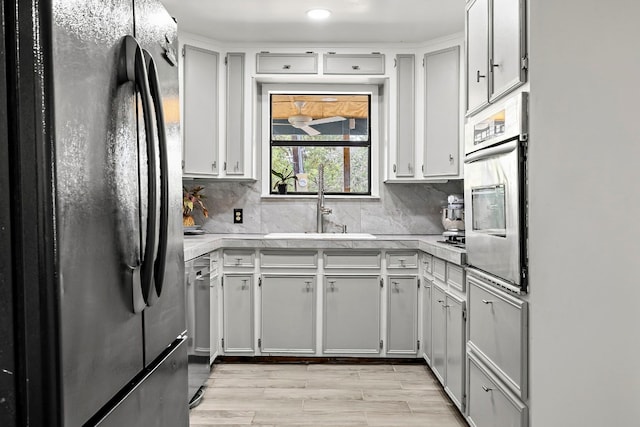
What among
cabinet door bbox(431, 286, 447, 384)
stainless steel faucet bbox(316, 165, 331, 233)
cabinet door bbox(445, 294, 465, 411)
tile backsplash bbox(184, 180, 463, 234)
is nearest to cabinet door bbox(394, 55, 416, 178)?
tile backsplash bbox(184, 180, 463, 234)

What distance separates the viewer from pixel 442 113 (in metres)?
3.99

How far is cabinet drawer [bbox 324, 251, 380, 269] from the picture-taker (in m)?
3.80

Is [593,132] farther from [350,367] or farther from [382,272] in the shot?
[350,367]

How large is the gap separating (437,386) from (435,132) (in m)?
1.81

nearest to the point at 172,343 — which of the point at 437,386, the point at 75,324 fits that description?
the point at 75,324

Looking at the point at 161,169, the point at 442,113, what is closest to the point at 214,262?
the point at 442,113

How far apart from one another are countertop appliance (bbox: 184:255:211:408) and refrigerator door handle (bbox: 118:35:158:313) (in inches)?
69.2

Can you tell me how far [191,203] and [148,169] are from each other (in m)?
3.01

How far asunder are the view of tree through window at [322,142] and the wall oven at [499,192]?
6.29ft

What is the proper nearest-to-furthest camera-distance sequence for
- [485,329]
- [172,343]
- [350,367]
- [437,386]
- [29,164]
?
[29,164] < [172,343] < [485,329] < [437,386] < [350,367]

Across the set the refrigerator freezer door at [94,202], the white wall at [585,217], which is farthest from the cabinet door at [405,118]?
the refrigerator freezer door at [94,202]

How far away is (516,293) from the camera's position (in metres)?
1.94

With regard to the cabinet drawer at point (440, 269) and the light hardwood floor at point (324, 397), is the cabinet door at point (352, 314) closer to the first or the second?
the light hardwood floor at point (324, 397)

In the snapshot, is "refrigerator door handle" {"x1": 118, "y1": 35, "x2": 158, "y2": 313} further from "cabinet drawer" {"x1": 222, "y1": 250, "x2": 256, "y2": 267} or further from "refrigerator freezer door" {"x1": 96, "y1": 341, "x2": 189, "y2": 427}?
"cabinet drawer" {"x1": 222, "y1": 250, "x2": 256, "y2": 267}
